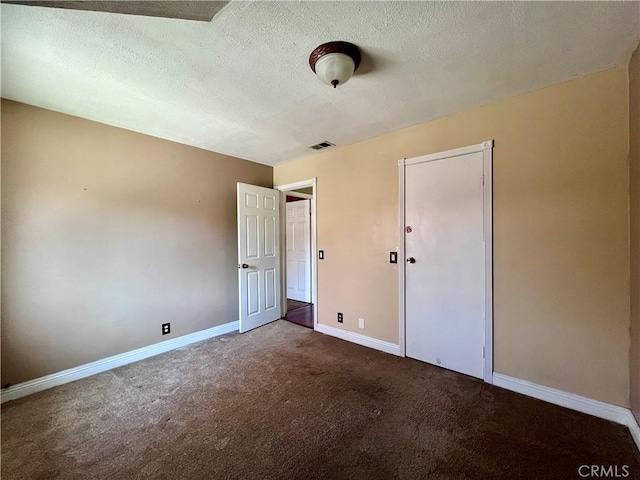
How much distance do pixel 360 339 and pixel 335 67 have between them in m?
2.70

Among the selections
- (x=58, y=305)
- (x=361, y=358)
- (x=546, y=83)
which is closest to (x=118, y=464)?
(x=58, y=305)

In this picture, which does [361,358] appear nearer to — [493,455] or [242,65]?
[493,455]

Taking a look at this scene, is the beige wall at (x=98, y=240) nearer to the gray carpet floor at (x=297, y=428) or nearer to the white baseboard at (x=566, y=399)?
the gray carpet floor at (x=297, y=428)

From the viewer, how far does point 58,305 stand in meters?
2.29

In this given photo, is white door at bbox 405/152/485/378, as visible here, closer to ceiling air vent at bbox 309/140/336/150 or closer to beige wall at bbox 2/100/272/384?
ceiling air vent at bbox 309/140/336/150

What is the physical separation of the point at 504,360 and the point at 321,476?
1.71 m

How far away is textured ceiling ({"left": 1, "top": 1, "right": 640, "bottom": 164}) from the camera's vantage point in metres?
1.30

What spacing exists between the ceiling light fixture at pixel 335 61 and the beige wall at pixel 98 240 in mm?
2215

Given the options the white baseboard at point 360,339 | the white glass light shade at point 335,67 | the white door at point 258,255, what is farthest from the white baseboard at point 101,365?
the white glass light shade at point 335,67

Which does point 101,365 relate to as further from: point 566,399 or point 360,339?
point 566,399

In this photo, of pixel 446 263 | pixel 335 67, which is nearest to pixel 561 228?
pixel 446 263

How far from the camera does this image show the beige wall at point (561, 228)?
1727mm

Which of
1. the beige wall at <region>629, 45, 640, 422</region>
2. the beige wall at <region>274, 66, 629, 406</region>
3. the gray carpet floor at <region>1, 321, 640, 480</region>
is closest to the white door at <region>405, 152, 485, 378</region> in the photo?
the beige wall at <region>274, 66, 629, 406</region>

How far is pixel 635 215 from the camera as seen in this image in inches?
62.5
